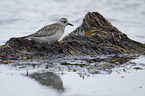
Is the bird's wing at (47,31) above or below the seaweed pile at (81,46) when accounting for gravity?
above

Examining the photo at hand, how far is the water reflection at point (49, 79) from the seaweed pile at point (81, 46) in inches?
77.2

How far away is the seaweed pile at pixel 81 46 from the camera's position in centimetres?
985

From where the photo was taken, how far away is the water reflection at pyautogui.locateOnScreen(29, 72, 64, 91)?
6.63 m

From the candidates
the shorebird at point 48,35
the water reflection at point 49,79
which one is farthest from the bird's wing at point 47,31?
the water reflection at point 49,79

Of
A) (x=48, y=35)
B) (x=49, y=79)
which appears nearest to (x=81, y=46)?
(x=48, y=35)

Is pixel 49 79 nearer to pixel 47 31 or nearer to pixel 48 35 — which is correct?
pixel 48 35

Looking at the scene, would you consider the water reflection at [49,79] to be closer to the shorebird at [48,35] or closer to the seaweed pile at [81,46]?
the seaweed pile at [81,46]

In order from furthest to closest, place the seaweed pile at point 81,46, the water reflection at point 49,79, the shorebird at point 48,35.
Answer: the shorebird at point 48,35 → the seaweed pile at point 81,46 → the water reflection at point 49,79

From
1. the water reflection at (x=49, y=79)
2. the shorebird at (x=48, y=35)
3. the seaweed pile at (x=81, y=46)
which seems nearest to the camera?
the water reflection at (x=49, y=79)

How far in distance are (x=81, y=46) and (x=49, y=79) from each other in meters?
3.54

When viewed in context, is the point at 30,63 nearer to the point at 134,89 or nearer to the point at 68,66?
the point at 68,66

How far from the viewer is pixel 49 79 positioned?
7.08m

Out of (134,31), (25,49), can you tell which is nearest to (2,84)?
(25,49)

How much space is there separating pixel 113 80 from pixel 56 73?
4.51ft
